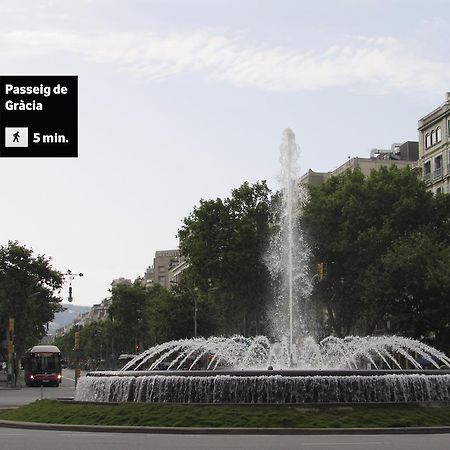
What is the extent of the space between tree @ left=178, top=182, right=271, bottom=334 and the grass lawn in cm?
4307

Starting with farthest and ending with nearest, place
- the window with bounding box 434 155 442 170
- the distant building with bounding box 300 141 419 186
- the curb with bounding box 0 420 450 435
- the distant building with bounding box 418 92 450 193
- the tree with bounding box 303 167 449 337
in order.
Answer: the distant building with bounding box 300 141 419 186 → the window with bounding box 434 155 442 170 → the distant building with bounding box 418 92 450 193 → the tree with bounding box 303 167 449 337 → the curb with bounding box 0 420 450 435

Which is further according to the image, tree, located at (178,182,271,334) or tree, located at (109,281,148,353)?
tree, located at (109,281,148,353)

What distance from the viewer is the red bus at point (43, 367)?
67812 mm

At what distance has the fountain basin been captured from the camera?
22969 mm

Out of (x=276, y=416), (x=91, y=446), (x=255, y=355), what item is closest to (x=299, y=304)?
(x=255, y=355)

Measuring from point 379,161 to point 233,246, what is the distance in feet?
140

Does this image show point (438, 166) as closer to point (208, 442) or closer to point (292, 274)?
point (292, 274)

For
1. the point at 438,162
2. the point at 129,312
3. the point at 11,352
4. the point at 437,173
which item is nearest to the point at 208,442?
the point at 11,352

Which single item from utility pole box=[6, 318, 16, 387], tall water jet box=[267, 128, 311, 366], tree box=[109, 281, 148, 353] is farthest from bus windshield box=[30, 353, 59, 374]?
tree box=[109, 281, 148, 353]

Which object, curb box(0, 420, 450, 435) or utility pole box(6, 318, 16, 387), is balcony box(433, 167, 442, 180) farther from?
curb box(0, 420, 450, 435)

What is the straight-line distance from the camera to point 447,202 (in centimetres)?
6191

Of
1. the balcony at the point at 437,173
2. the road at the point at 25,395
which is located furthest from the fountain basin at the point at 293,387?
the balcony at the point at 437,173

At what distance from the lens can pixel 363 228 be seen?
62969mm

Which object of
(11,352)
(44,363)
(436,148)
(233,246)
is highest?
(436,148)
